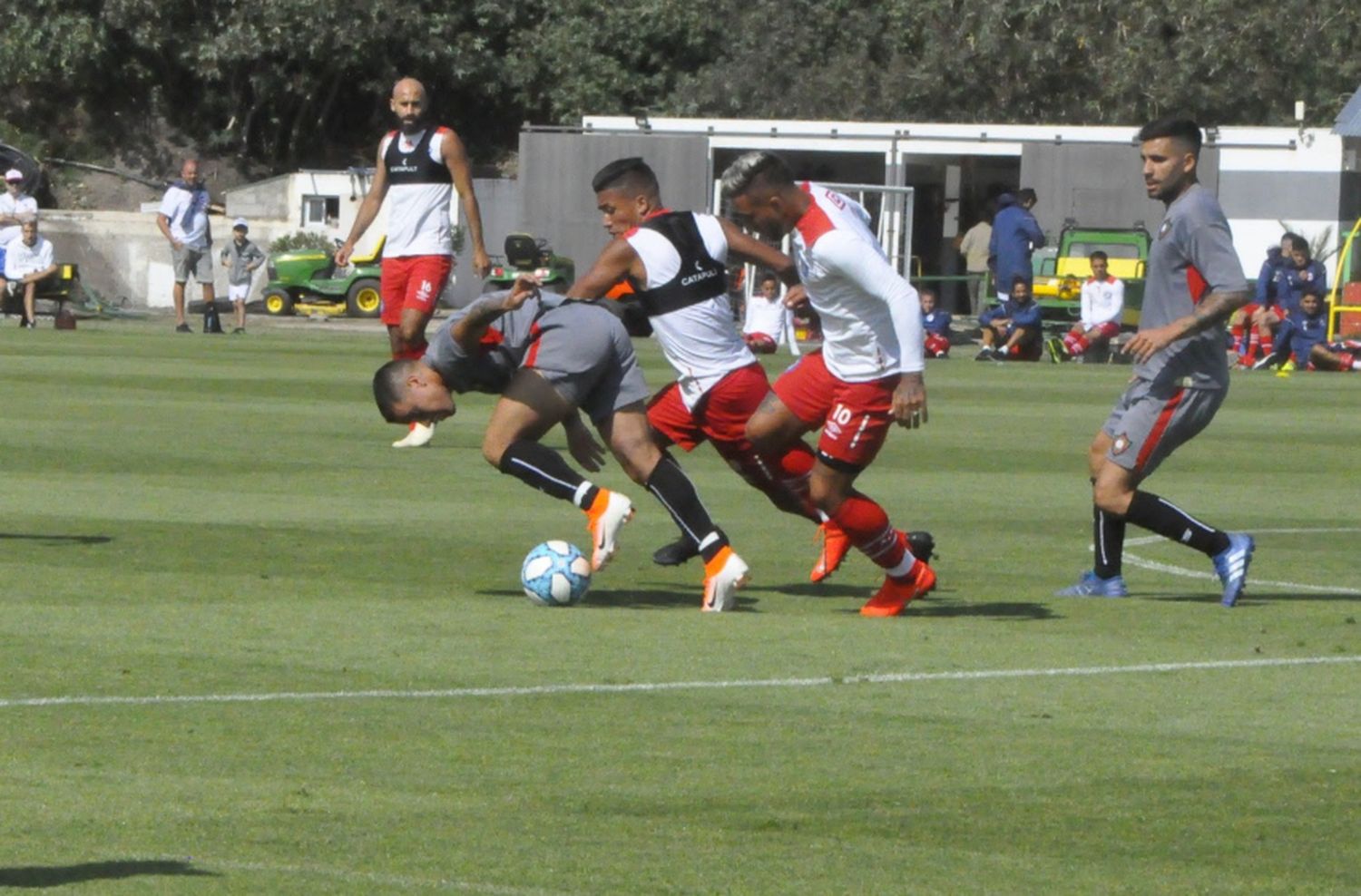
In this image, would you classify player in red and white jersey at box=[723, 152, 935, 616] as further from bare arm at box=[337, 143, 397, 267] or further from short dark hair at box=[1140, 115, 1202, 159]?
bare arm at box=[337, 143, 397, 267]

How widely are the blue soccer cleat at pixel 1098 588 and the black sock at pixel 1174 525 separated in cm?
31

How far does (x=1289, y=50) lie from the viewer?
51.7m

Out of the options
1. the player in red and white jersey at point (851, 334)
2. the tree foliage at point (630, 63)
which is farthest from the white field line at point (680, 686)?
the tree foliage at point (630, 63)

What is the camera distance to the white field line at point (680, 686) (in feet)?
24.3

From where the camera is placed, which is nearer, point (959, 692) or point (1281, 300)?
point (959, 692)

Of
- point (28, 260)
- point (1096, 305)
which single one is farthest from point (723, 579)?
point (28, 260)

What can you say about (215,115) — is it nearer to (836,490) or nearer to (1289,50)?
(1289,50)

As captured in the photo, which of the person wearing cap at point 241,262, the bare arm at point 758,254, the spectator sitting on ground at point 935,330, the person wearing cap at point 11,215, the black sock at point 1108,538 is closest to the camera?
the bare arm at point 758,254

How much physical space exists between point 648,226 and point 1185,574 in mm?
3096

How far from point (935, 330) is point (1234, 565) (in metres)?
23.1

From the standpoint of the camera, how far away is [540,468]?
10141mm

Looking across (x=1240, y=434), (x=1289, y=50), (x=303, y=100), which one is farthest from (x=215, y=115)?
A: (x=1240, y=434)

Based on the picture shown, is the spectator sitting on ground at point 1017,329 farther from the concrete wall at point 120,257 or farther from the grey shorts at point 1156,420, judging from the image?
the grey shorts at point 1156,420

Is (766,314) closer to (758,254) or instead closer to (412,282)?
(412,282)
